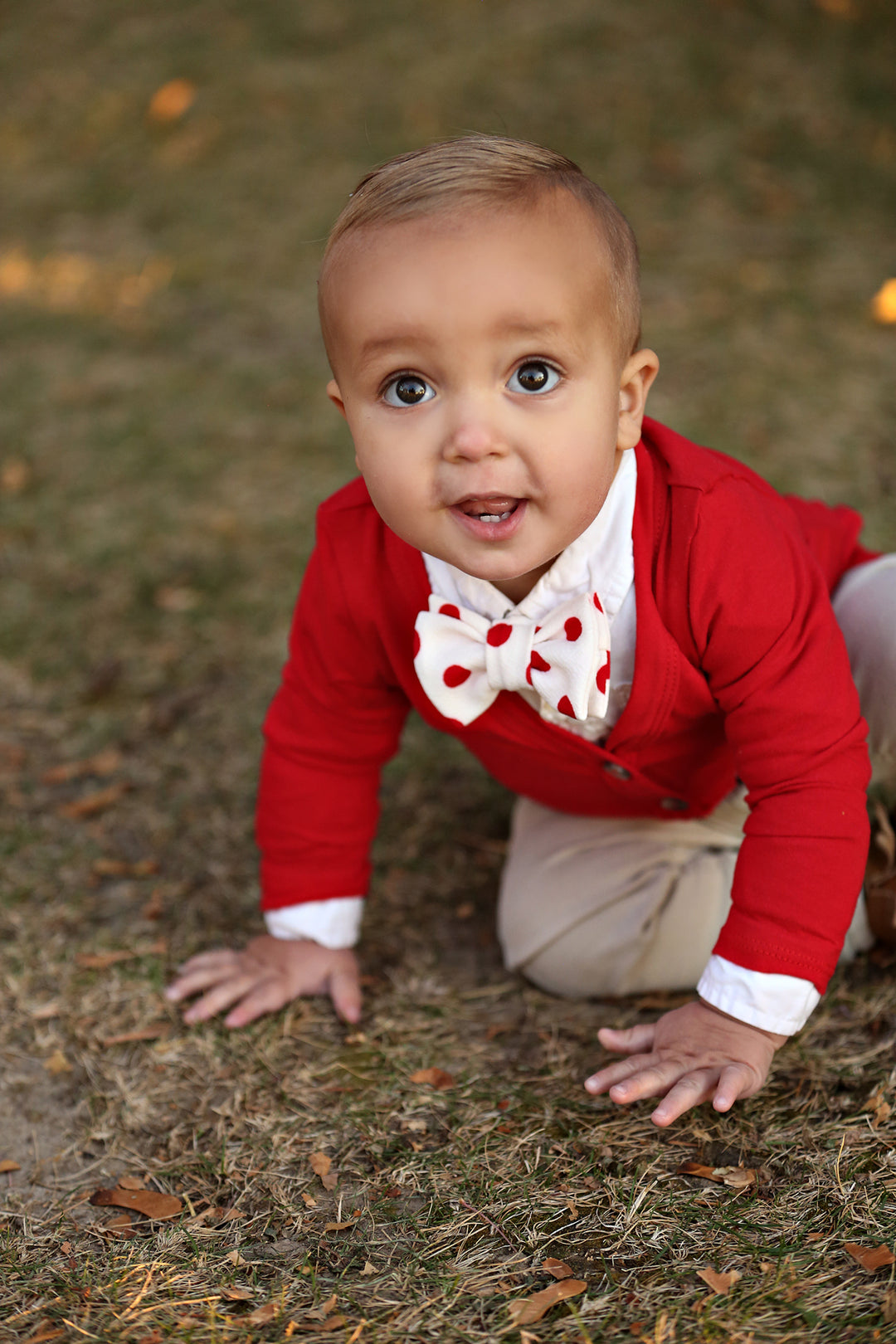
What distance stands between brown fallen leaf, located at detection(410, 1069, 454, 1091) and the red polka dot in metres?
0.75

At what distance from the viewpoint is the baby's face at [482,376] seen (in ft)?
4.98

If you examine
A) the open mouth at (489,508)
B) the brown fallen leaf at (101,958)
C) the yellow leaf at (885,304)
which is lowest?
the brown fallen leaf at (101,958)

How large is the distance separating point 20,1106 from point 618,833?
119 cm

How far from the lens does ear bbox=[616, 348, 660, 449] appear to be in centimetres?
172

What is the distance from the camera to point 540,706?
1951mm

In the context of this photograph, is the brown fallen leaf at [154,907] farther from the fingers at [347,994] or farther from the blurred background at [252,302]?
the fingers at [347,994]

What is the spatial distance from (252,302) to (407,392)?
163 inches

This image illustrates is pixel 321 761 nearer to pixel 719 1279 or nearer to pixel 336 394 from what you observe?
pixel 336 394

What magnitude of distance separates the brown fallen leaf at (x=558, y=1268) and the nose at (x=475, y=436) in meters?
1.07

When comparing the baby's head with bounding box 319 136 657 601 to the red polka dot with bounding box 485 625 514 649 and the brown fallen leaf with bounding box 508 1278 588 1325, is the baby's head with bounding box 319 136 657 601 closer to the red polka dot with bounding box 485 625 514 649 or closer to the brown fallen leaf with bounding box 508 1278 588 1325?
the red polka dot with bounding box 485 625 514 649

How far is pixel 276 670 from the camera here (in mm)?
3328

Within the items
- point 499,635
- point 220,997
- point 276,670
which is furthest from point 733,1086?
point 276,670

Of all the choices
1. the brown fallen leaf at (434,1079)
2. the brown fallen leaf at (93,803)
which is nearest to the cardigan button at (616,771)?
the brown fallen leaf at (434,1079)

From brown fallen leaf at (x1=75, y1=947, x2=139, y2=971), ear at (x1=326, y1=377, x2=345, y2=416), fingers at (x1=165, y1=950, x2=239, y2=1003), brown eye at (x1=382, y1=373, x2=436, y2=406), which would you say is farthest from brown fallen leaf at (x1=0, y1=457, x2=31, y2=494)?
brown eye at (x1=382, y1=373, x2=436, y2=406)
